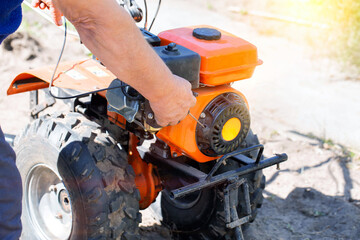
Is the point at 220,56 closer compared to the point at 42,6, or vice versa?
the point at 220,56

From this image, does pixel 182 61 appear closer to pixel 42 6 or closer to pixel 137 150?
pixel 137 150

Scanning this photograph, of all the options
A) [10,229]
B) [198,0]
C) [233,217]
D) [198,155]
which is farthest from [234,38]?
[198,0]

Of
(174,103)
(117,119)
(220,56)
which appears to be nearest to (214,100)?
(220,56)

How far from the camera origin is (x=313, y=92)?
5.29m

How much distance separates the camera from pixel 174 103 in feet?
5.63

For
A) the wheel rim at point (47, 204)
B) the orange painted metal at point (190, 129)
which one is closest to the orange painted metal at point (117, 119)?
the orange painted metal at point (190, 129)

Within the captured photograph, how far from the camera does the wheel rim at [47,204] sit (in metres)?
2.48

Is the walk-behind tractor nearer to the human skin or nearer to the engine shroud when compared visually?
the engine shroud

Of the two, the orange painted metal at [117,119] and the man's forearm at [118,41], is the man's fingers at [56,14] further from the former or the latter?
the man's forearm at [118,41]

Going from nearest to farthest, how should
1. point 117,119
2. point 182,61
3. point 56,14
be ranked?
point 182,61, point 117,119, point 56,14

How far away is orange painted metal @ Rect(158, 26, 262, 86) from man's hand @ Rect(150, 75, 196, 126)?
29cm

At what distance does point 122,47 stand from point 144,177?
1.20 m

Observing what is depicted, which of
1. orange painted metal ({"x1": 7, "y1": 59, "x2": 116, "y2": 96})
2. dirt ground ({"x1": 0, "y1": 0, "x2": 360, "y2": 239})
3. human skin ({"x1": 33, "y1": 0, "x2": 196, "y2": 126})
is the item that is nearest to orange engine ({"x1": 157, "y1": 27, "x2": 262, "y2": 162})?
human skin ({"x1": 33, "y1": 0, "x2": 196, "y2": 126})

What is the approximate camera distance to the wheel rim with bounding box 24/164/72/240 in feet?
8.15
